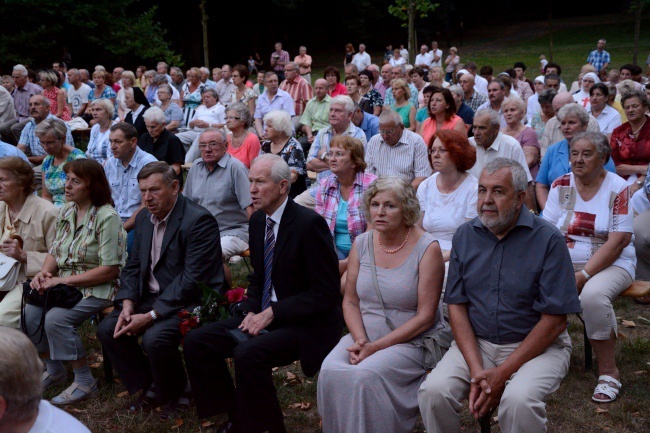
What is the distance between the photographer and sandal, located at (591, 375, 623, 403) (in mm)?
4340

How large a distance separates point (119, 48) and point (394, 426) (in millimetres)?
23906

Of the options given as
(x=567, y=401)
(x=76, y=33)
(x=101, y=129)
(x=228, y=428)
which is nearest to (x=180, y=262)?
(x=228, y=428)

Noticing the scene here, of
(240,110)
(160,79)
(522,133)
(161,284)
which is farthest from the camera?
(160,79)

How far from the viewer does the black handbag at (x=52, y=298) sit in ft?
15.6

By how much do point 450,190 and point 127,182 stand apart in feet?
9.97

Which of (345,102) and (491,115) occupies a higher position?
(345,102)

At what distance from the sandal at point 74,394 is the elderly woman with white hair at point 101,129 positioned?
3.91 m

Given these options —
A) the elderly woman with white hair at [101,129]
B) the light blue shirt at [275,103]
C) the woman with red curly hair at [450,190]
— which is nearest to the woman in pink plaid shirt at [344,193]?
the woman with red curly hair at [450,190]

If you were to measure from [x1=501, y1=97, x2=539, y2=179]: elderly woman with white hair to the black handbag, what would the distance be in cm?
464

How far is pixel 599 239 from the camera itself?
4.64 meters

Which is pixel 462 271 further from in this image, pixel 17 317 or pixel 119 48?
pixel 119 48

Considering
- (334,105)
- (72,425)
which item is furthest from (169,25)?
(72,425)

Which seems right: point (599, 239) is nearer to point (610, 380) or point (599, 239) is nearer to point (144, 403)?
point (610, 380)

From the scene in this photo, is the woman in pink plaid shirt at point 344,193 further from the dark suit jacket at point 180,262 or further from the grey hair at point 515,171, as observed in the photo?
the grey hair at point 515,171
